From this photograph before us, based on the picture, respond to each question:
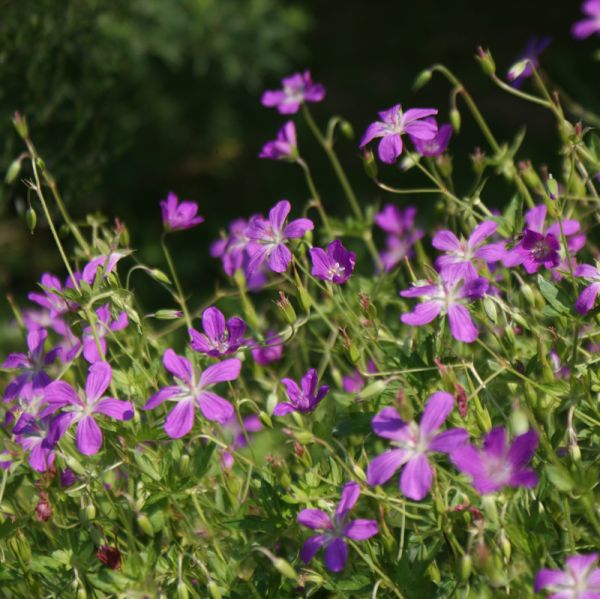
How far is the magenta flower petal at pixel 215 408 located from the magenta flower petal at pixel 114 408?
0.11m

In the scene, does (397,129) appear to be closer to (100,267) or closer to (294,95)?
(100,267)

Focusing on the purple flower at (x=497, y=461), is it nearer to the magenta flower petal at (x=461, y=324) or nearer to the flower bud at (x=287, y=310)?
the magenta flower petal at (x=461, y=324)

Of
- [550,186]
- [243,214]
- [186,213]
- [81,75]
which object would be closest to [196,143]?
[243,214]

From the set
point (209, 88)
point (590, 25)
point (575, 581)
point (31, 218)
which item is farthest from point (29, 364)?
point (209, 88)

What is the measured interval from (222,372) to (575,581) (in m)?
0.55

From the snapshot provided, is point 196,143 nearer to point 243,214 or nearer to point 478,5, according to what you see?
point 243,214

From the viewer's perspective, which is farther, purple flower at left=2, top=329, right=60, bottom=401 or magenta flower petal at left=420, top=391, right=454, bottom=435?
purple flower at left=2, top=329, right=60, bottom=401

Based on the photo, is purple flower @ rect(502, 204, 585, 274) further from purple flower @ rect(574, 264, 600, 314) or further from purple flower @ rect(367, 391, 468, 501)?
purple flower @ rect(367, 391, 468, 501)

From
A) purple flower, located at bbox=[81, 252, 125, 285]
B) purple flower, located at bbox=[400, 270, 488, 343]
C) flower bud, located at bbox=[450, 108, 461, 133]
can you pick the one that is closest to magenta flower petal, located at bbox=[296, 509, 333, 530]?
purple flower, located at bbox=[400, 270, 488, 343]

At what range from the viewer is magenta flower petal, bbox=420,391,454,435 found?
119cm

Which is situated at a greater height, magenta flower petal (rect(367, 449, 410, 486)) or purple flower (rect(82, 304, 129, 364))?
purple flower (rect(82, 304, 129, 364))

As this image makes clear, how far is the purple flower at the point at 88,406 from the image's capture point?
1407mm

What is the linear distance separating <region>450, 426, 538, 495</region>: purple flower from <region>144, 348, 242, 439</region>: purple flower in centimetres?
36

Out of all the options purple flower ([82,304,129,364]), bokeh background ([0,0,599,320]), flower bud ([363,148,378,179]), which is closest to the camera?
purple flower ([82,304,129,364])
